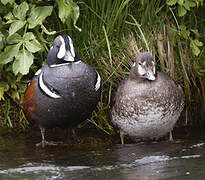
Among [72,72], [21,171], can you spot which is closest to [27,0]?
[72,72]

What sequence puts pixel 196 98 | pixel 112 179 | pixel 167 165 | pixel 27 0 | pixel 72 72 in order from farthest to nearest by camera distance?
1. pixel 196 98
2. pixel 27 0
3. pixel 72 72
4. pixel 167 165
5. pixel 112 179

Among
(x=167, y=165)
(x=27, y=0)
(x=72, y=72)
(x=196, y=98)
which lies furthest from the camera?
(x=196, y=98)

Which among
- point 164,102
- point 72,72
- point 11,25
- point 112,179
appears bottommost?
point 112,179

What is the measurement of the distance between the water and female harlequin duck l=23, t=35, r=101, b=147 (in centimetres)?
36

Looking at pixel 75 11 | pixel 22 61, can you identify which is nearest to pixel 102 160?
pixel 22 61

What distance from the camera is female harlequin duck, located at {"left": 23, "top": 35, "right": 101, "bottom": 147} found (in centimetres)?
564

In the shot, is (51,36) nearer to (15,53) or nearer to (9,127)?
(15,53)

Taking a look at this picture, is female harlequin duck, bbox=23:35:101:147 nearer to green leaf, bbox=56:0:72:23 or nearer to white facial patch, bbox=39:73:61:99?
white facial patch, bbox=39:73:61:99

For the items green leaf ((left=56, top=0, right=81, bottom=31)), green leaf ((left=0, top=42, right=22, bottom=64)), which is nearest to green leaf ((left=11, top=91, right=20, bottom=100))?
green leaf ((left=0, top=42, right=22, bottom=64))

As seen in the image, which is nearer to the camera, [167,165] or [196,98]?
[167,165]

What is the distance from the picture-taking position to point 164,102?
5.82m

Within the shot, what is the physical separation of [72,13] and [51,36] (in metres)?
0.54

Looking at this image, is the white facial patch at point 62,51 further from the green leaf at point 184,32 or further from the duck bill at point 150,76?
the green leaf at point 184,32

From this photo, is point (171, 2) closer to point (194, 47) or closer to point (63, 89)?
point (194, 47)
